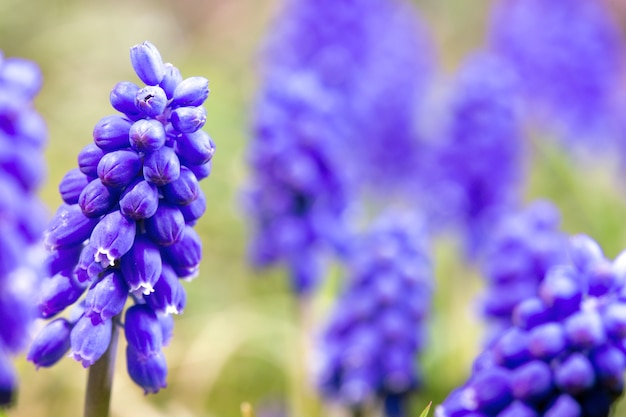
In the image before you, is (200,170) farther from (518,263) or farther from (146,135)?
(518,263)

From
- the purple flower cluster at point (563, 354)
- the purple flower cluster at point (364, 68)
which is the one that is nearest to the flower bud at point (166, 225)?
the purple flower cluster at point (563, 354)

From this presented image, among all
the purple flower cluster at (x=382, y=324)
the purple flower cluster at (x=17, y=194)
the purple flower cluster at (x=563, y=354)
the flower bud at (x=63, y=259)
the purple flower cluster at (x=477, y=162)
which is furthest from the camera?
the purple flower cluster at (x=477, y=162)

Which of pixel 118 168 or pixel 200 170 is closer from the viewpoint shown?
pixel 118 168

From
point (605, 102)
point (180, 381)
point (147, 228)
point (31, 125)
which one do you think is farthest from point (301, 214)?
point (605, 102)

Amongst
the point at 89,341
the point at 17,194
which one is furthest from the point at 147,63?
the point at 17,194

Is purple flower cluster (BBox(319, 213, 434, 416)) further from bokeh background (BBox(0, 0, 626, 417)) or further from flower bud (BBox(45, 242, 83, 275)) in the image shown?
flower bud (BBox(45, 242, 83, 275))

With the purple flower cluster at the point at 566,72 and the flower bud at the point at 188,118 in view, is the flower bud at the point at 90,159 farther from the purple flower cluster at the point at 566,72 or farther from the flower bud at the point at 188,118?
the purple flower cluster at the point at 566,72
